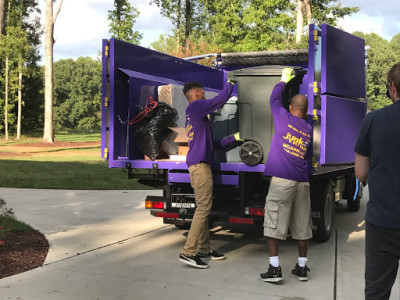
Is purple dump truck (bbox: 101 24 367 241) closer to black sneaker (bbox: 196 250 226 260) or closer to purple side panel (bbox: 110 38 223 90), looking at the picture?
purple side panel (bbox: 110 38 223 90)

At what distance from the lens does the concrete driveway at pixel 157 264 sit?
14.5 feet

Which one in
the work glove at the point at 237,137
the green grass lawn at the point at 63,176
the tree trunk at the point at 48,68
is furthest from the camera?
the tree trunk at the point at 48,68

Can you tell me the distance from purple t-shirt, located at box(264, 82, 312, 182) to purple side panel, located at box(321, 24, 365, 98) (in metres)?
0.83

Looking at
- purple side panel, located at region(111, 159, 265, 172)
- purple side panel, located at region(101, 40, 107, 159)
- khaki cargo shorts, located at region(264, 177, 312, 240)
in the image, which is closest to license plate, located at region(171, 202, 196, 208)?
purple side panel, located at region(111, 159, 265, 172)

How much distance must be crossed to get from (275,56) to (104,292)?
210 inches

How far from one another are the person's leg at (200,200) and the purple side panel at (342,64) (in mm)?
1651

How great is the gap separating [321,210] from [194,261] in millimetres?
2030

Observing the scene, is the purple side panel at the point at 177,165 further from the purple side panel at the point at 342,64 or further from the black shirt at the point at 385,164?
the black shirt at the point at 385,164

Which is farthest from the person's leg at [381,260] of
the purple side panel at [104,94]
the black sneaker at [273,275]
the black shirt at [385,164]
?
the purple side panel at [104,94]

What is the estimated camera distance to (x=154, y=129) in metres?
6.09

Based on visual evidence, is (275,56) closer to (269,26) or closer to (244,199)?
(244,199)

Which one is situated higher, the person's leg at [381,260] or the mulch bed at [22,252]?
the person's leg at [381,260]

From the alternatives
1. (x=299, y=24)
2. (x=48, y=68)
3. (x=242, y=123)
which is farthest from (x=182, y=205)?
(x=48, y=68)

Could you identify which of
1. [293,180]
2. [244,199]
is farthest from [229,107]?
[293,180]
